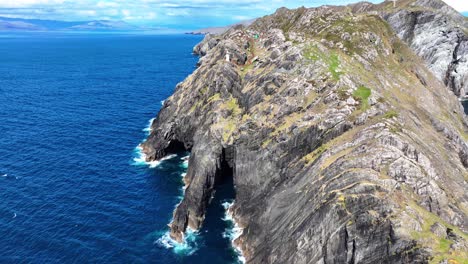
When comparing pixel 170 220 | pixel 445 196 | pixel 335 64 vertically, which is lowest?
pixel 170 220

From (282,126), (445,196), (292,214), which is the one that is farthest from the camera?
(282,126)

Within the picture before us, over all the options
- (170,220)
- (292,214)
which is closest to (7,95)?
(170,220)

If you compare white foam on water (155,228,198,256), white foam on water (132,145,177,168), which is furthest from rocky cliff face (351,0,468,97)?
white foam on water (155,228,198,256)

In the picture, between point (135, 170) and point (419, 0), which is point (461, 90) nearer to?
point (419, 0)

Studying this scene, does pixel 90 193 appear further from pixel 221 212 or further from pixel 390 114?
pixel 390 114

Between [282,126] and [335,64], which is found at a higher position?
[335,64]

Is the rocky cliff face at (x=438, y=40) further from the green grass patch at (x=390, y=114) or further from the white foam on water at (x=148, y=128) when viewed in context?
the green grass patch at (x=390, y=114)

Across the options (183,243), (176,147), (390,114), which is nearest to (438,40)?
(390,114)
